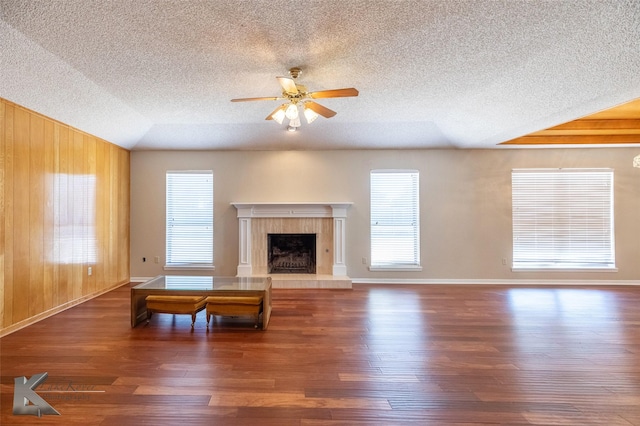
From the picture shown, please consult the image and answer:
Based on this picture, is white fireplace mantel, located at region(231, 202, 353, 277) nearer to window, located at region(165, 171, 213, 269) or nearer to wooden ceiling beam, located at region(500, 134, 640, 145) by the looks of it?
window, located at region(165, 171, 213, 269)

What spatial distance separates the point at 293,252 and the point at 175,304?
2.79 meters

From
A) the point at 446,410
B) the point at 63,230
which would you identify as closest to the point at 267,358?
the point at 446,410

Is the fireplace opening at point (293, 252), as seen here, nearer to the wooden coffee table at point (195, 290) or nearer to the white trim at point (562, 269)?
the wooden coffee table at point (195, 290)

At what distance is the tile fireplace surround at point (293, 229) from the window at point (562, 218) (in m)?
3.38

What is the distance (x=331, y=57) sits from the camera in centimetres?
293

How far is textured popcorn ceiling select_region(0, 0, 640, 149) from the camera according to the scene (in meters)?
2.29

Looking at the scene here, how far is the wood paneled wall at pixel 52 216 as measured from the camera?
334cm

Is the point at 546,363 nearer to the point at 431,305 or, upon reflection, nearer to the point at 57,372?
the point at 431,305

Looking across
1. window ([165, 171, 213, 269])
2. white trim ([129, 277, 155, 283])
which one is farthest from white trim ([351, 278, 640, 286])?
white trim ([129, 277, 155, 283])

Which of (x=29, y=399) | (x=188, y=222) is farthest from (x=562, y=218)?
(x=29, y=399)

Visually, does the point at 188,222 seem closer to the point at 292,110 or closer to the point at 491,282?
the point at 292,110

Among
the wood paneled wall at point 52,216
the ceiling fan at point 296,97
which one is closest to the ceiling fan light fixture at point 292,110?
the ceiling fan at point 296,97

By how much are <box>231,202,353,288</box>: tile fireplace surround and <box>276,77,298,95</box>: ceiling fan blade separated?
2.92 metres

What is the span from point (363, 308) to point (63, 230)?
4380 millimetres
